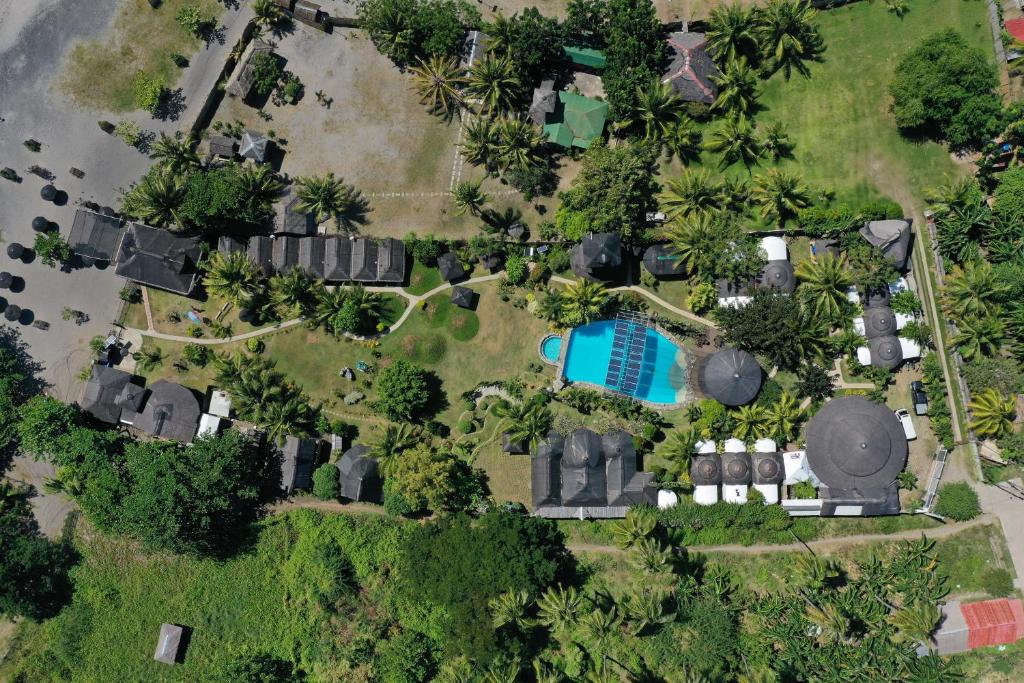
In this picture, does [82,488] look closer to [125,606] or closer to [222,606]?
[125,606]

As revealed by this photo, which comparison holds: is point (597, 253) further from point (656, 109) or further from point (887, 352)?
A: point (887, 352)

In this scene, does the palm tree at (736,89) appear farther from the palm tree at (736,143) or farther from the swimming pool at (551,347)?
the swimming pool at (551,347)

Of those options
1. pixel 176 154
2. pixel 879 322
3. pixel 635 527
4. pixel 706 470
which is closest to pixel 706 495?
pixel 706 470

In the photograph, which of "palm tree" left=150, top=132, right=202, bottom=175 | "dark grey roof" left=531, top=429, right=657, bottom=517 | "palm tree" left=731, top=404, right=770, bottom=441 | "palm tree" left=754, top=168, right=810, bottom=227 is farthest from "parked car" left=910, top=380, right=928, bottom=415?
"palm tree" left=150, top=132, right=202, bottom=175

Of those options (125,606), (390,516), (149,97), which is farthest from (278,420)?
(149,97)

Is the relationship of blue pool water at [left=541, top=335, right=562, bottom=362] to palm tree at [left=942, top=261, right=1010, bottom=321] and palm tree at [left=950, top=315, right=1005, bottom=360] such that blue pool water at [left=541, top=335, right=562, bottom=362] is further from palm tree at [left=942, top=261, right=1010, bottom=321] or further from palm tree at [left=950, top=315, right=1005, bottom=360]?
palm tree at [left=950, top=315, right=1005, bottom=360]

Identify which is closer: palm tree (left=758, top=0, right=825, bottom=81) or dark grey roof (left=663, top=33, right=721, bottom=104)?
palm tree (left=758, top=0, right=825, bottom=81)
